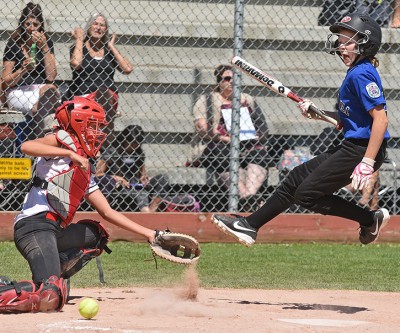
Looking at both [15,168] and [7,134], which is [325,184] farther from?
[7,134]

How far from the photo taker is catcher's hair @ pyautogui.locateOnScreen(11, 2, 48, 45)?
358 inches

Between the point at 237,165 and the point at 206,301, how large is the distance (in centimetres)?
344

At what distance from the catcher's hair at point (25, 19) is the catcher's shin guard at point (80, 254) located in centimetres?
388

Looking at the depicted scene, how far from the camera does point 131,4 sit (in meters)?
A: 10.1

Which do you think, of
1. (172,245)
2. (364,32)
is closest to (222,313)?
(172,245)

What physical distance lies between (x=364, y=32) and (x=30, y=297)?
2.69m

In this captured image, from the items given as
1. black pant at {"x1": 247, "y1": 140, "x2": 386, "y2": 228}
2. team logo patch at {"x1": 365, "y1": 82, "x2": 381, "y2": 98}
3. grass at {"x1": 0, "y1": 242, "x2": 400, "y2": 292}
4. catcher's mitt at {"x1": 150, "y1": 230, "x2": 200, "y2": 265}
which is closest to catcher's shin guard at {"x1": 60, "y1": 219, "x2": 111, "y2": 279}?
catcher's mitt at {"x1": 150, "y1": 230, "x2": 200, "y2": 265}

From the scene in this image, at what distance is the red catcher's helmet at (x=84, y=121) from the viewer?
18.3 feet

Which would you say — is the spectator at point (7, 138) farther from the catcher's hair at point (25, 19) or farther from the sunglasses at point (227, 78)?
the sunglasses at point (227, 78)

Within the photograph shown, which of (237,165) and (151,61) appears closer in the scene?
(237,165)

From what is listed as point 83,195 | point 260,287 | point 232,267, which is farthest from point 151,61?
point 83,195

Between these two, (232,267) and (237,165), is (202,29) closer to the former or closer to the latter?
(237,165)

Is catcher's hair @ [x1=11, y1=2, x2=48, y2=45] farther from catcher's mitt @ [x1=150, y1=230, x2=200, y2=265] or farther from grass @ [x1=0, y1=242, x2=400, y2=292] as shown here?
catcher's mitt @ [x1=150, y1=230, x2=200, y2=265]

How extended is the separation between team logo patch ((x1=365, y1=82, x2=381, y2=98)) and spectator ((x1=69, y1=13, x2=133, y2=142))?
165 inches
